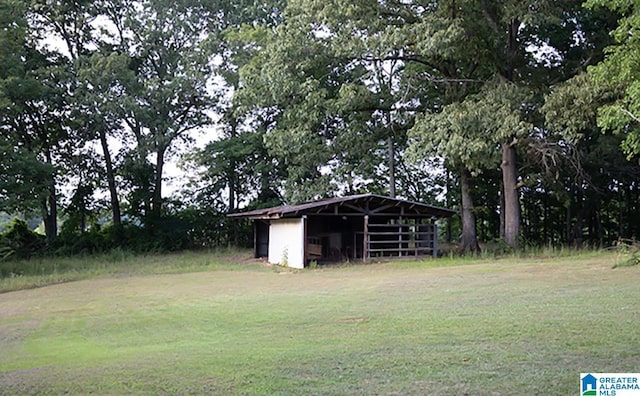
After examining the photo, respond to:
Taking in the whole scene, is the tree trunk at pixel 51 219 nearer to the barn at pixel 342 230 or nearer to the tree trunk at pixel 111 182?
the tree trunk at pixel 111 182

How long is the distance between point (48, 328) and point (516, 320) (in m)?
6.87

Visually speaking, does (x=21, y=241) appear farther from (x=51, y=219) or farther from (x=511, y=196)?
(x=511, y=196)

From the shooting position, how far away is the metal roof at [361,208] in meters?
19.3

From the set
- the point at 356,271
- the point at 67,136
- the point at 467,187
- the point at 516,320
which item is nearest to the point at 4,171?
the point at 67,136

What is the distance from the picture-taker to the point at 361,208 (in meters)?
20.4

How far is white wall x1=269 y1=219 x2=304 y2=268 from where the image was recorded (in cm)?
1899

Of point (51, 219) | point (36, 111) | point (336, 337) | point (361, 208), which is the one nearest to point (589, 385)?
point (336, 337)

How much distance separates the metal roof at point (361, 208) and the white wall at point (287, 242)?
476mm

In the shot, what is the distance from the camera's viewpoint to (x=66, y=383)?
484cm

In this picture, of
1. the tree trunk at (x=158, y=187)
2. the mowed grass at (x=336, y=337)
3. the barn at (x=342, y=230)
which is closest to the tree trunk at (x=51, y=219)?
the tree trunk at (x=158, y=187)

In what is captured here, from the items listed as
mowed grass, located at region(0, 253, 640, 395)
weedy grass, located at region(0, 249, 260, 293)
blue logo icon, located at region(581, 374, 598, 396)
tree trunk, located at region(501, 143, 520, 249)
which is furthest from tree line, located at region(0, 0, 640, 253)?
blue logo icon, located at region(581, 374, 598, 396)

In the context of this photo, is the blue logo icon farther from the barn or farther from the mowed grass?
the barn

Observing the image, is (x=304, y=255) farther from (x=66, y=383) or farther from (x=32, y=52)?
(x=32, y=52)

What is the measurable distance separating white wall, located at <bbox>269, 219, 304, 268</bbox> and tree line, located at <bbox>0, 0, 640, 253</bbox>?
407 centimetres
